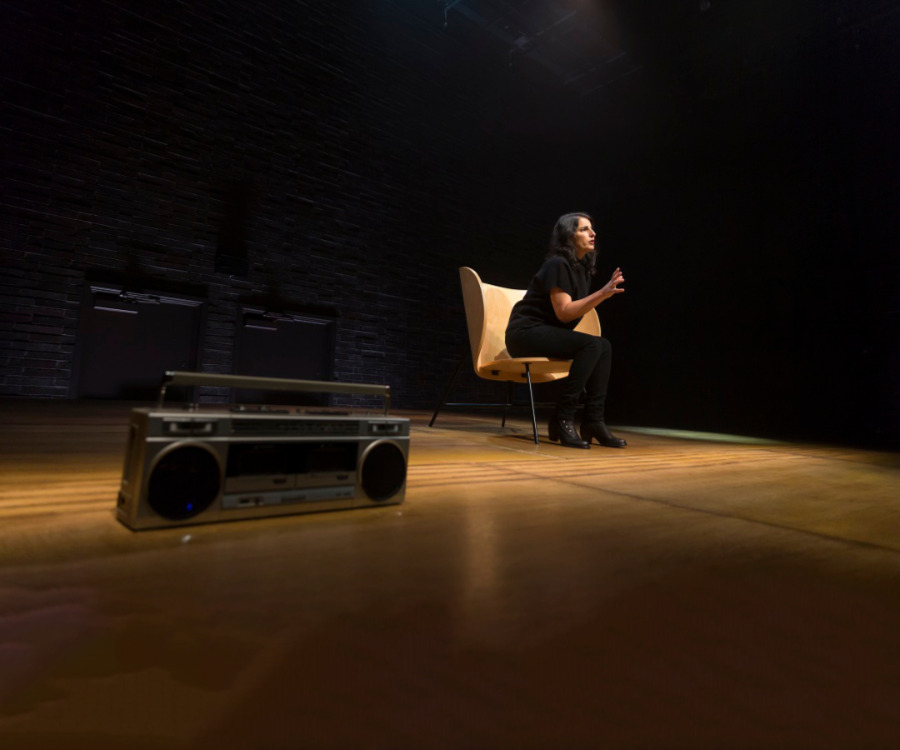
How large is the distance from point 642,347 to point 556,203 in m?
2.24

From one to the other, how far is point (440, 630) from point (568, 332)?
179cm

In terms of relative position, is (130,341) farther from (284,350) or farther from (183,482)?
(183,482)

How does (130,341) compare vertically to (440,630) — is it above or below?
above

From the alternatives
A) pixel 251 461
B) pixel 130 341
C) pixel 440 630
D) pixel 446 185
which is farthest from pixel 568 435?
pixel 446 185

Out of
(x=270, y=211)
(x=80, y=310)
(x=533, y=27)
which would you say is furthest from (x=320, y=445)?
(x=533, y=27)

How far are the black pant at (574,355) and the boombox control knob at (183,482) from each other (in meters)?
1.59

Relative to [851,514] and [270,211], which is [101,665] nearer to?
[851,514]

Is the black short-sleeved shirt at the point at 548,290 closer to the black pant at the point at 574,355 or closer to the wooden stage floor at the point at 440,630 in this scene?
the black pant at the point at 574,355

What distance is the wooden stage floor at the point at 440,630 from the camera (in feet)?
0.94

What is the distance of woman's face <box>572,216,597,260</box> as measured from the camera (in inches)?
89.5

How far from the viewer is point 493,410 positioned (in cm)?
529

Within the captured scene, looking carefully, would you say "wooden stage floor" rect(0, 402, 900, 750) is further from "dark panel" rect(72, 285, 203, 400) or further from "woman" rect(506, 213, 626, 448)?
"dark panel" rect(72, 285, 203, 400)

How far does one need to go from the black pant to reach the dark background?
98.4 inches

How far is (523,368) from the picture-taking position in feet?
7.83
